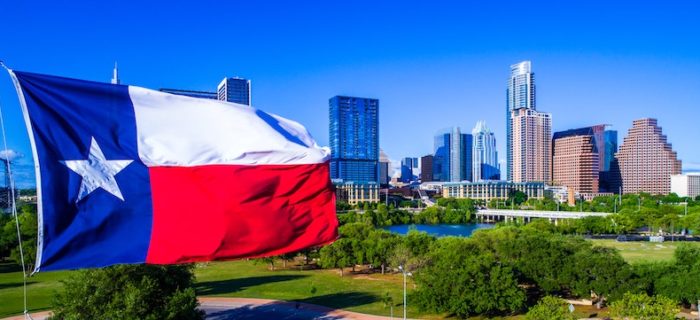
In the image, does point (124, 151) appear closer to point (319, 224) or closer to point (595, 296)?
point (319, 224)

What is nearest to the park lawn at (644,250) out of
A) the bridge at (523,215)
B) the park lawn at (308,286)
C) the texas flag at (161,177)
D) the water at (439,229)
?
the park lawn at (308,286)

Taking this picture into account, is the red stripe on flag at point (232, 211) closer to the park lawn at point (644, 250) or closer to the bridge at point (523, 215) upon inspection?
the park lawn at point (644, 250)

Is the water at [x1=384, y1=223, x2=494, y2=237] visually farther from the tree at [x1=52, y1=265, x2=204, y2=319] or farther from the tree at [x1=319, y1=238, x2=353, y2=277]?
the tree at [x1=52, y1=265, x2=204, y2=319]

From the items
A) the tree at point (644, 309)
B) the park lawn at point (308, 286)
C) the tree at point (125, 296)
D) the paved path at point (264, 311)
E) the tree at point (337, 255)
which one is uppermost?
the tree at point (125, 296)

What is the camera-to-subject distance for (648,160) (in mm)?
181625

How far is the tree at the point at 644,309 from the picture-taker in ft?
74.7

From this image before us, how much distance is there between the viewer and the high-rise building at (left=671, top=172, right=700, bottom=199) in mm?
175000

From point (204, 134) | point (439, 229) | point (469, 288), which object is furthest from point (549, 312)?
point (439, 229)

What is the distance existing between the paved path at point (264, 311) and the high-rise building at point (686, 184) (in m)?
177

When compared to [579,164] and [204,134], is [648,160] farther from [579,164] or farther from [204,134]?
[204,134]

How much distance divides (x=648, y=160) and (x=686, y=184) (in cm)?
1338

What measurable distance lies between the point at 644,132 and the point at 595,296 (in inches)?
6621

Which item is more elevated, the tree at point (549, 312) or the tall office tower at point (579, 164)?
the tall office tower at point (579, 164)

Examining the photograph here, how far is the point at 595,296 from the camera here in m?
35.7
